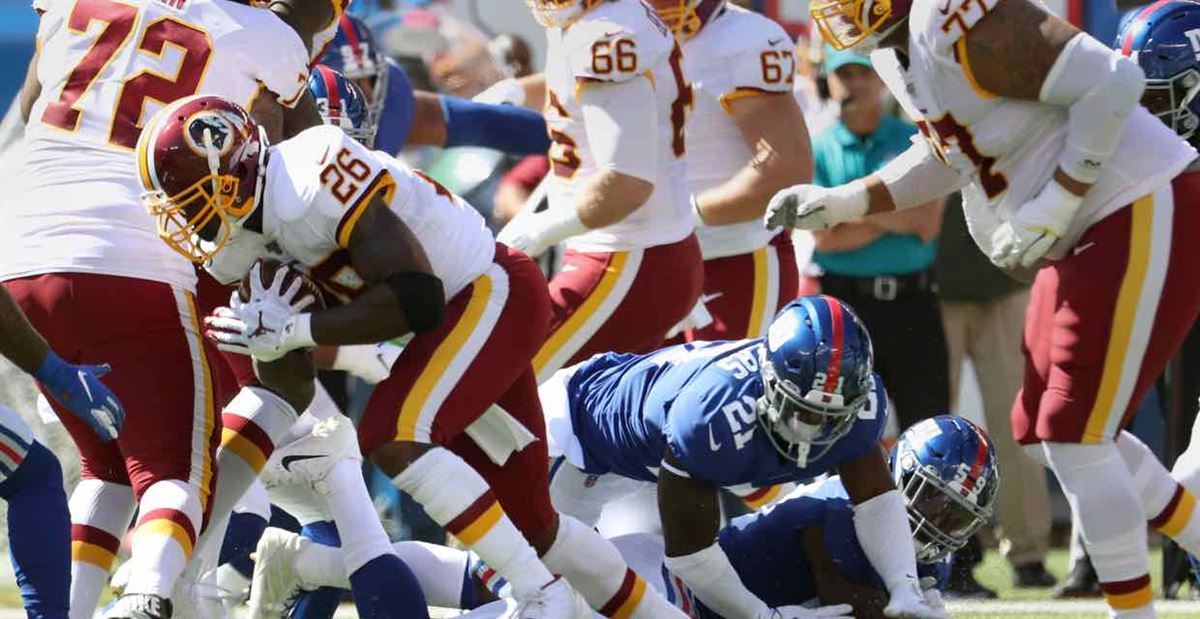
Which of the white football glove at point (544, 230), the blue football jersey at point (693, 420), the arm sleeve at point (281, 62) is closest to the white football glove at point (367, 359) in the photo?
the white football glove at point (544, 230)

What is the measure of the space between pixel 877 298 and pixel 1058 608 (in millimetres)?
1696

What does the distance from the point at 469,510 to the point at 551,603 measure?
0.26m

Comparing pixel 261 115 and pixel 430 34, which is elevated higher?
pixel 261 115

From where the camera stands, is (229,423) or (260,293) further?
(229,423)

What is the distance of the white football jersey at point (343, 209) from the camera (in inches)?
179

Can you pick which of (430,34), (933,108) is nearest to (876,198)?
(933,108)

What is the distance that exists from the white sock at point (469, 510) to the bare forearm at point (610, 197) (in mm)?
1482

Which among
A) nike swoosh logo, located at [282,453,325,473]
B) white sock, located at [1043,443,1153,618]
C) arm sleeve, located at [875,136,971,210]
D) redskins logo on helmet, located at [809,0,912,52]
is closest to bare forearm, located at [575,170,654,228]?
arm sleeve, located at [875,136,971,210]

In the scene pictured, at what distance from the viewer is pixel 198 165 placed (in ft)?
14.7

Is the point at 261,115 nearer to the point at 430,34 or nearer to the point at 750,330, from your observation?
the point at 750,330

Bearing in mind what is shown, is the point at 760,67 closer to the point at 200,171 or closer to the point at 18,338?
the point at 200,171

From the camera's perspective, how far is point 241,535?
18.4 feet

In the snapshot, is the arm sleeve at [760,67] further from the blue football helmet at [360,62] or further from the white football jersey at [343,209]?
the white football jersey at [343,209]

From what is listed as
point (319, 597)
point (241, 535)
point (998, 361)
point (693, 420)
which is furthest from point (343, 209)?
point (998, 361)
